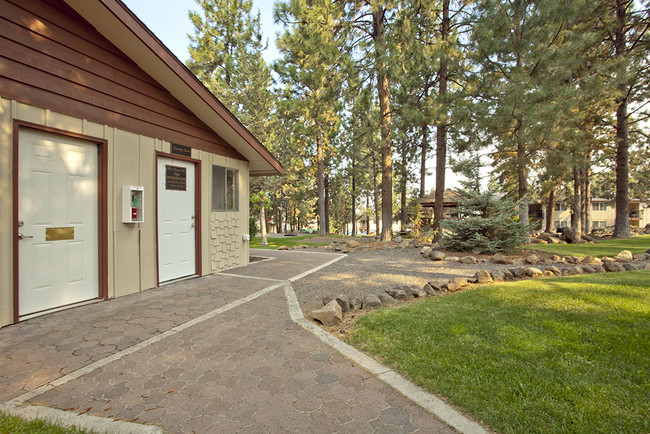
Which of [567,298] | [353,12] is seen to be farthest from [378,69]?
[567,298]

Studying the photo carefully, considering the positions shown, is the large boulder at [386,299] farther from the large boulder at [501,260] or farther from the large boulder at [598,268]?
the large boulder at [598,268]

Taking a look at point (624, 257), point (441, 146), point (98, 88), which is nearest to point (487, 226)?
point (624, 257)

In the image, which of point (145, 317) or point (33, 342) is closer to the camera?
point (33, 342)

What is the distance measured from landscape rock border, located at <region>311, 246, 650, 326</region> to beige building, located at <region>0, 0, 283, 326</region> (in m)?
3.62

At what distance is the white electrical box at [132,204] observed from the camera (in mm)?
5016

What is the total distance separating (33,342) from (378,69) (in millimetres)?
10932

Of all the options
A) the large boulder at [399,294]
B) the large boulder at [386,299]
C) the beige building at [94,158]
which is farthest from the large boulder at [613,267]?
the beige building at [94,158]

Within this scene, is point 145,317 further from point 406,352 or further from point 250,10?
point 250,10

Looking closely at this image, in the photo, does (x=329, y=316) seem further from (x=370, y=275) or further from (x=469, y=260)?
(x=469, y=260)

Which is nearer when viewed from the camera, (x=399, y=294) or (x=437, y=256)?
(x=399, y=294)

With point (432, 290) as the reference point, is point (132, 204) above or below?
above

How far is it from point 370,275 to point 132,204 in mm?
4920

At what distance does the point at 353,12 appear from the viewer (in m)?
11.8

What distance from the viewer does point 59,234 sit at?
4.32 m
